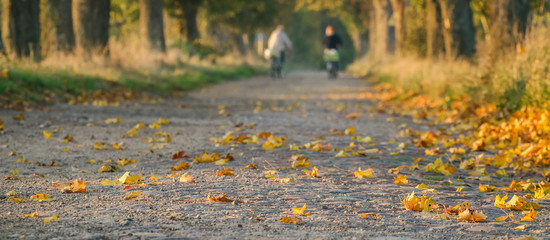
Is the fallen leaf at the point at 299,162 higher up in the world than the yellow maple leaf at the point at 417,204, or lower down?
lower down

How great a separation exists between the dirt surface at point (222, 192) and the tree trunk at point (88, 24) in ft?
33.7

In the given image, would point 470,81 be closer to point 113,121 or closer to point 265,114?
point 265,114

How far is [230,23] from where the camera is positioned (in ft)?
135

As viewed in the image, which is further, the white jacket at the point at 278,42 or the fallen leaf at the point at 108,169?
the white jacket at the point at 278,42

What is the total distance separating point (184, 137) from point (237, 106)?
17.0 feet

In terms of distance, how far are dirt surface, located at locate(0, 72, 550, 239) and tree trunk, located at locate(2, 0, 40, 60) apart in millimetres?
6743

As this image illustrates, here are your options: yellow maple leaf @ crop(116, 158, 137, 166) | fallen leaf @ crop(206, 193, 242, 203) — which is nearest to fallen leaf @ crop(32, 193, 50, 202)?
fallen leaf @ crop(206, 193, 242, 203)

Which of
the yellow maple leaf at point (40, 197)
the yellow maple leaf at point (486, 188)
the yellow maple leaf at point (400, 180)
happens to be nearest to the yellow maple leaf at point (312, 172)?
the yellow maple leaf at point (400, 180)

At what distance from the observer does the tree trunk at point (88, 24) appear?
18.8 metres

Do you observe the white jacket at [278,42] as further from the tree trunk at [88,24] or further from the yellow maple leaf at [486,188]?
the yellow maple leaf at [486,188]

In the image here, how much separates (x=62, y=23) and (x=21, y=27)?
377 cm

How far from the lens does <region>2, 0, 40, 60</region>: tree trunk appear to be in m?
14.8

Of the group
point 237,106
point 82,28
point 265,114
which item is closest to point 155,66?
point 82,28

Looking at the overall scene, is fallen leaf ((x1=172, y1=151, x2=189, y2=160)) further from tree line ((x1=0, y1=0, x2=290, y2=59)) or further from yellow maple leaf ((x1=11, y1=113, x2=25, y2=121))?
tree line ((x1=0, y1=0, x2=290, y2=59))
